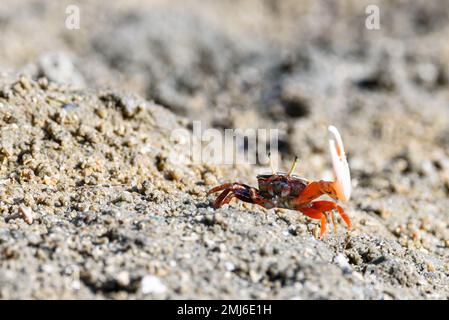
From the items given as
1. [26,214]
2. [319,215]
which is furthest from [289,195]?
[26,214]

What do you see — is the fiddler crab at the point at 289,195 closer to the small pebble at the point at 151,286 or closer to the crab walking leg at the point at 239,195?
the crab walking leg at the point at 239,195

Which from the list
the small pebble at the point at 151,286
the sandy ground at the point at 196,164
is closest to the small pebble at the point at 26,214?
the sandy ground at the point at 196,164

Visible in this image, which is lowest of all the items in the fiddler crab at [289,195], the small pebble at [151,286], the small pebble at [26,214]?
the small pebble at [151,286]

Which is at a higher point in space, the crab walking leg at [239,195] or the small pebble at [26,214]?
the crab walking leg at [239,195]

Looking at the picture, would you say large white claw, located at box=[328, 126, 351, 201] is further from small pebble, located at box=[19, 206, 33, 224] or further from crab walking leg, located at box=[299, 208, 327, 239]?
small pebble, located at box=[19, 206, 33, 224]

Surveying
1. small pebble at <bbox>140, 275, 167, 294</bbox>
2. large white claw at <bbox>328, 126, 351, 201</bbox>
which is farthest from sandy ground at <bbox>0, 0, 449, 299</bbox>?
large white claw at <bbox>328, 126, 351, 201</bbox>

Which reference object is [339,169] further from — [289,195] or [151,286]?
[151,286]
